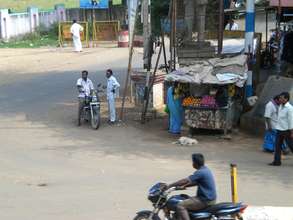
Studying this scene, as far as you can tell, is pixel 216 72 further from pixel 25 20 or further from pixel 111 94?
pixel 25 20

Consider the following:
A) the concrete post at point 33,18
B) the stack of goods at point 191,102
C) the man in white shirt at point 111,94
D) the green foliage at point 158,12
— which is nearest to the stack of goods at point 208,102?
the stack of goods at point 191,102

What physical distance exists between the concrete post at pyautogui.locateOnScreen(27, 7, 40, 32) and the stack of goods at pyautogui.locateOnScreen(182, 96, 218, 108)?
38137 mm

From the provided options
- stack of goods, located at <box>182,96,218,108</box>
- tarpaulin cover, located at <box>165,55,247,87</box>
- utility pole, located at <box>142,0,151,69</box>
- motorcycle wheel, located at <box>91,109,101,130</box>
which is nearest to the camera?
tarpaulin cover, located at <box>165,55,247,87</box>

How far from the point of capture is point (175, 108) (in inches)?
688

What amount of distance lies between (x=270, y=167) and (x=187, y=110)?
4.05m

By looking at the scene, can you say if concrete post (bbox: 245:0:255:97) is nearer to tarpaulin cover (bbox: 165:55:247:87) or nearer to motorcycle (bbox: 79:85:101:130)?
tarpaulin cover (bbox: 165:55:247:87)

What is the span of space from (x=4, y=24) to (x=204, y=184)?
43.3m

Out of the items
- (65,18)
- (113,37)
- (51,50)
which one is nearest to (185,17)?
(51,50)

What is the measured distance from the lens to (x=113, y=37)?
4956 cm

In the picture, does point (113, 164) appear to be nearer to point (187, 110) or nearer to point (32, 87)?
point (187, 110)

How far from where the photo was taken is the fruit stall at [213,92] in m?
16.9

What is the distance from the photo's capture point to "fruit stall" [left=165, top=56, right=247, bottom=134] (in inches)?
664

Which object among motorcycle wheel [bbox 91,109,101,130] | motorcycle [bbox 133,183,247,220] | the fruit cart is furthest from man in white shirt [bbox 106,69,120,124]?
motorcycle [bbox 133,183,247,220]

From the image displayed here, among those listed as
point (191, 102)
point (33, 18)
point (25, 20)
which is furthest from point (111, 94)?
point (33, 18)
